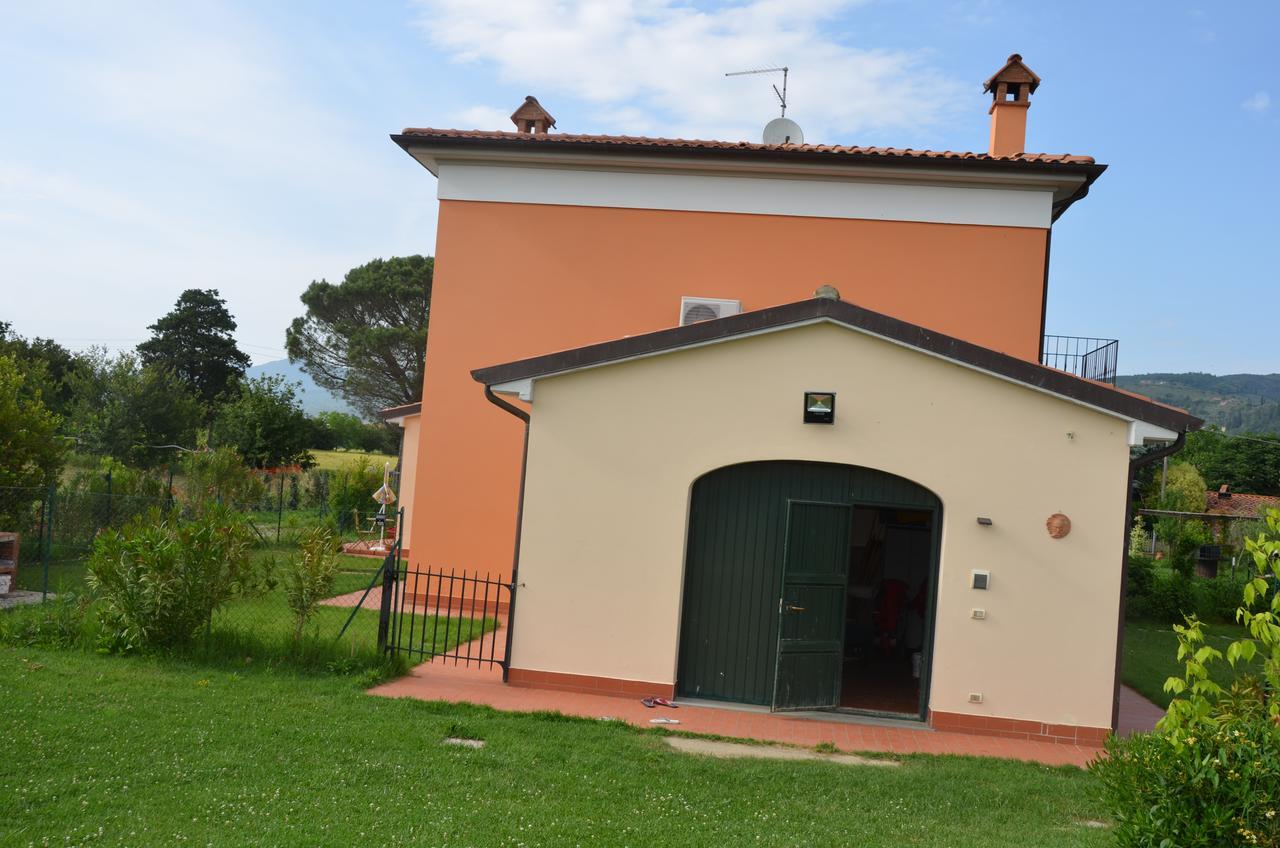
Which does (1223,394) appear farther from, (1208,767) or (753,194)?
(1208,767)

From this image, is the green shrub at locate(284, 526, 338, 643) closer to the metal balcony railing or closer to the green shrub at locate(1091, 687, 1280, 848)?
the green shrub at locate(1091, 687, 1280, 848)

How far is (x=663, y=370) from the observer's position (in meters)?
9.84

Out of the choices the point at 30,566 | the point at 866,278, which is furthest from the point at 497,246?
the point at 30,566

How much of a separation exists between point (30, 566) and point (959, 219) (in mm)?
15205

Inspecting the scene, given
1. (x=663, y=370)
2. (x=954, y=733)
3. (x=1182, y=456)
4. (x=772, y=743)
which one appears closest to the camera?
→ (x=772, y=743)

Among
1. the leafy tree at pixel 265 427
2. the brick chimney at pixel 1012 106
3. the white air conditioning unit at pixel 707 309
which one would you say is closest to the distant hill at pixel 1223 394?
the leafy tree at pixel 265 427

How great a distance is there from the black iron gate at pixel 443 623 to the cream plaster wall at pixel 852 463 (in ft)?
3.10

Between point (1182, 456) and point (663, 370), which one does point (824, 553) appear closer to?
point (663, 370)

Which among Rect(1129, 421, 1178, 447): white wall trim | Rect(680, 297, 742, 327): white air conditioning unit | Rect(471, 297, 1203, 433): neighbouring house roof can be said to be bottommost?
Rect(1129, 421, 1178, 447): white wall trim

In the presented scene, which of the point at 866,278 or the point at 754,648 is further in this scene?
the point at 866,278

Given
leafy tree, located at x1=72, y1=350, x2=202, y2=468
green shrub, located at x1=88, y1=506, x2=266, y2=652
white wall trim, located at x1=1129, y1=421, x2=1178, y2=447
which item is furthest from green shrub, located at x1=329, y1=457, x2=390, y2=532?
white wall trim, located at x1=1129, y1=421, x2=1178, y2=447

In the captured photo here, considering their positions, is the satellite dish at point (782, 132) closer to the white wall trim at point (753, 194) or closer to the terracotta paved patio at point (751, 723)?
the white wall trim at point (753, 194)

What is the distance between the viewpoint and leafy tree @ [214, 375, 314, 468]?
31.8 metres

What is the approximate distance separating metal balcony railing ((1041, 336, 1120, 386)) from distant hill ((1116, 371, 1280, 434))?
10973 centimetres
